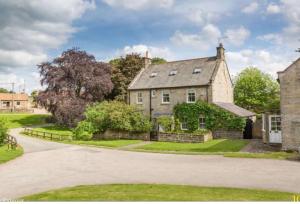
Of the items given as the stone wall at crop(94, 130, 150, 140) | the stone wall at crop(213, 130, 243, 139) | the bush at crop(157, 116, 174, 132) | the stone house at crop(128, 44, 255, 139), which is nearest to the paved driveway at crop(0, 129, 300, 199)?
the stone wall at crop(94, 130, 150, 140)

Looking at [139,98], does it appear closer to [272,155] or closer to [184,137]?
[184,137]

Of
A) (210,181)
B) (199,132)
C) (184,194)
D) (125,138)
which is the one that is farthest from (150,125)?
(184,194)

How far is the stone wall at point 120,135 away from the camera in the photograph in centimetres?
3597

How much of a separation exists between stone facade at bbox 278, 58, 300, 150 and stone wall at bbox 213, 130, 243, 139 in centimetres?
905

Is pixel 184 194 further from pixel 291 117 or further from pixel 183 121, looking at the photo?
pixel 183 121

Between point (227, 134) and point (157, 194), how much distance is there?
77.9 ft

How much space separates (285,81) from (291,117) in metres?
3.04

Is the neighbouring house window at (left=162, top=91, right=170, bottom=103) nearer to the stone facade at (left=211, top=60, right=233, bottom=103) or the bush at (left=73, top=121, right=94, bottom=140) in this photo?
the stone facade at (left=211, top=60, right=233, bottom=103)

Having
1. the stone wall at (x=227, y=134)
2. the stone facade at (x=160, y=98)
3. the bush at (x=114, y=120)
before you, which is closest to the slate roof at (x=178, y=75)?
the stone facade at (x=160, y=98)

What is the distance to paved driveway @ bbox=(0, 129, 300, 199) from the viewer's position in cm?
1473

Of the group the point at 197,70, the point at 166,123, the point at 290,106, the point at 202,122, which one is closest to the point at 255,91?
the point at 197,70

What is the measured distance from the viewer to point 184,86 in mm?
38875

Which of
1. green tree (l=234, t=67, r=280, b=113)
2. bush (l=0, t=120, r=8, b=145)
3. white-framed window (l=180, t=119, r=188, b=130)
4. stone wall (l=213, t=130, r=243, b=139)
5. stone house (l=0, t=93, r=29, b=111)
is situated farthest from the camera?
stone house (l=0, t=93, r=29, b=111)

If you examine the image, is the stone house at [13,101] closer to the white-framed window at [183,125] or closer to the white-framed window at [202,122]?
the white-framed window at [183,125]
